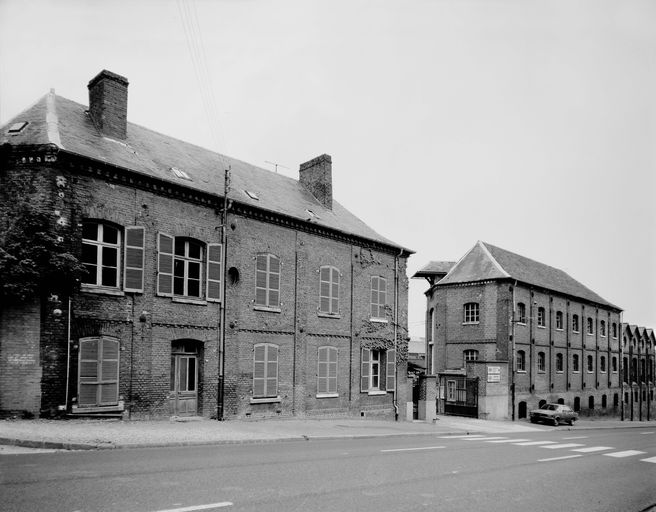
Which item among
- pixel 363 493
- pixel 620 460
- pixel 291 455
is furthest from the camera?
pixel 620 460

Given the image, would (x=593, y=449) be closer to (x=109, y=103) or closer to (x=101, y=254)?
(x=101, y=254)

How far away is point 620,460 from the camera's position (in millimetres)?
14250

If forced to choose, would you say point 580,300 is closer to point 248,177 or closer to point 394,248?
point 394,248

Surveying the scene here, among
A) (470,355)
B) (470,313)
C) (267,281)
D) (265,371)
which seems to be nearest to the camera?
(265,371)

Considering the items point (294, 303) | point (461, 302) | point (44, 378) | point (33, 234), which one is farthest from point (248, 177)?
point (461, 302)

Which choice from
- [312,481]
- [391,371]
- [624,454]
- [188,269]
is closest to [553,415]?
[391,371]

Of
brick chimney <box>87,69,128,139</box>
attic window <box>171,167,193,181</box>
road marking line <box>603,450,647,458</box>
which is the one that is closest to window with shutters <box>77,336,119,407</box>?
attic window <box>171,167,193,181</box>

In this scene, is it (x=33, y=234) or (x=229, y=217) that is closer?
(x=33, y=234)

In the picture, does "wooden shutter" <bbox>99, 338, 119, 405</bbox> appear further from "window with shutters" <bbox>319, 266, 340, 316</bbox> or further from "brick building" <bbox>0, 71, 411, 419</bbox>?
"window with shutters" <bbox>319, 266, 340, 316</bbox>

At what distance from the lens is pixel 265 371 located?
21.2 meters

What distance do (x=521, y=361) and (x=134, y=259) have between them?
1088 inches

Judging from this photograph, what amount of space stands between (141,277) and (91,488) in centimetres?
1062

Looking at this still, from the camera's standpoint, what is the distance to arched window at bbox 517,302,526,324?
36.6 metres

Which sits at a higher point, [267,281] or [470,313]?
[267,281]
